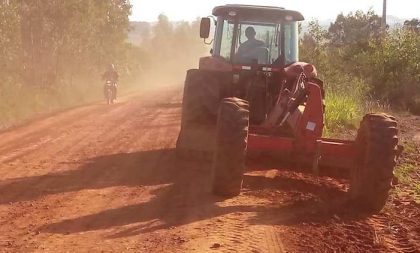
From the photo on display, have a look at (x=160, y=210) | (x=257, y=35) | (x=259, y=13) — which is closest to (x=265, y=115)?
(x=257, y=35)

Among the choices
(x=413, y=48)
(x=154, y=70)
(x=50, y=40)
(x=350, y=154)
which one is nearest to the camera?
(x=350, y=154)

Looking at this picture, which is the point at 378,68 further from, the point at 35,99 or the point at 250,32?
the point at 250,32

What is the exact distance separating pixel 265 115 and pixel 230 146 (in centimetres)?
234

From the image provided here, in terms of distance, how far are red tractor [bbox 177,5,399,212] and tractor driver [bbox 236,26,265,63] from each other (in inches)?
0.6

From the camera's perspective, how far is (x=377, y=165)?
20.5ft

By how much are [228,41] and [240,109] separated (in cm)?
287

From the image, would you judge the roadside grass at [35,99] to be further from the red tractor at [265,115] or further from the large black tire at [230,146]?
the large black tire at [230,146]

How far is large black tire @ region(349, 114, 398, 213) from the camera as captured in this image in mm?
6242

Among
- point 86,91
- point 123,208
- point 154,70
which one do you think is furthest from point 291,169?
point 154,70

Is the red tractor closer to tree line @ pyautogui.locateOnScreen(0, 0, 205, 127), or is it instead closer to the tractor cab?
the tractor cab

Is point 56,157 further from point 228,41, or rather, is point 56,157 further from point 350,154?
point 350,154

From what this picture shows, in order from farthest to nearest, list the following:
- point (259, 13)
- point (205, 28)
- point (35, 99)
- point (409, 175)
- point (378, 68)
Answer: point (378, 68) < point (35, 99) < point (205, 28) < point (259, 13) < point (409, 175)

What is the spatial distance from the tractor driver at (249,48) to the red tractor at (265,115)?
0.05ft

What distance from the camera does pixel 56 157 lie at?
9.41 meters
